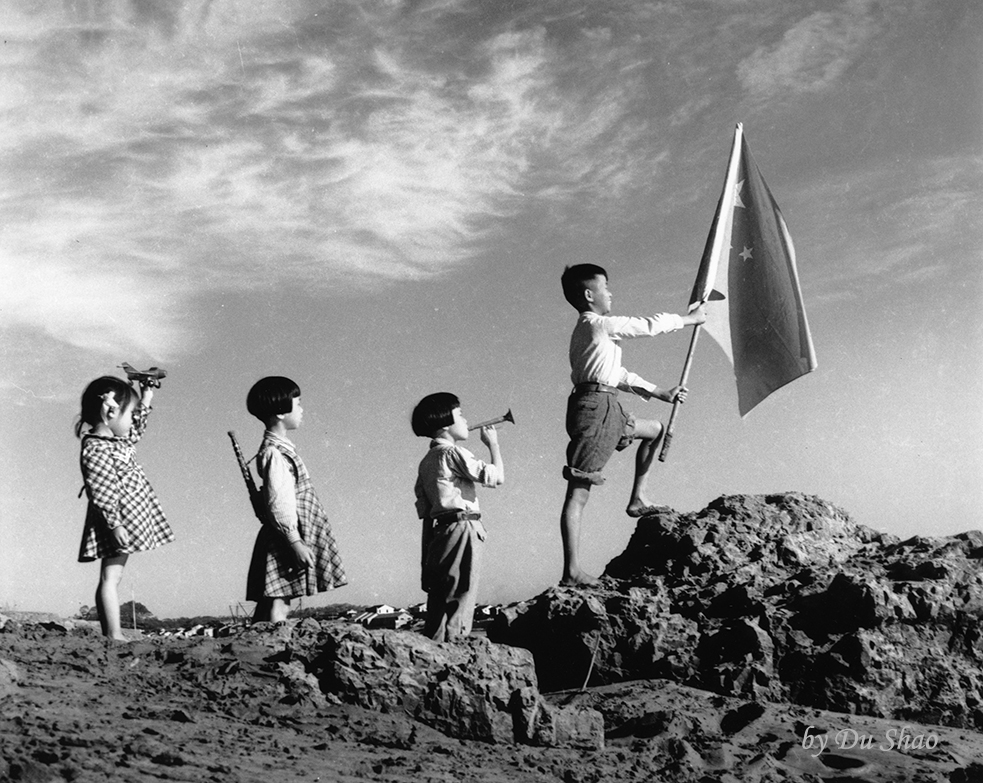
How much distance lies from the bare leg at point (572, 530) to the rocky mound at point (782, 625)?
23 cm

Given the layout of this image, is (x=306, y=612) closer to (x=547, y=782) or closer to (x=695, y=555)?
(x=695, y=555)

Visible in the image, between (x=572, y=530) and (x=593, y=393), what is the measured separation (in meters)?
1.02

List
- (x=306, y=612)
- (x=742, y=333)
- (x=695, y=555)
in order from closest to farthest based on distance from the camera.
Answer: (x=695, y=555) < (x=742, y=333) < (x=306, y=612)

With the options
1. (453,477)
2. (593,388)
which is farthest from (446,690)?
(593,388)

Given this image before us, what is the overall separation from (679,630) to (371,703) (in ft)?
8.52

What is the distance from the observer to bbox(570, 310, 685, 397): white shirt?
26.3 ft

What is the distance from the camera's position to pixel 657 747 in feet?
18.3

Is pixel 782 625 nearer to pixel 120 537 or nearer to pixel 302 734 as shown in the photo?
pixel 302 734

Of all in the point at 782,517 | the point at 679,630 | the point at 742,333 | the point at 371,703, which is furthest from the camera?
the point at 742,333

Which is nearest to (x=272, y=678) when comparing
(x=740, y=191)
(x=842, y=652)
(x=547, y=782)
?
(x=547, y=782)

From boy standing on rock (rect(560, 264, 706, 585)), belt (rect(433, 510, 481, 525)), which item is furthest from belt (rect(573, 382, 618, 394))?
belt (rect(433, 510, 481, 525))

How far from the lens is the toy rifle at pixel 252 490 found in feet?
21.6

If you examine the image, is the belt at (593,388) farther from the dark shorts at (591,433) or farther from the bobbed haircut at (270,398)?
the bobbed haircut at (270,398)

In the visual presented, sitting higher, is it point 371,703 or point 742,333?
point 742,333
